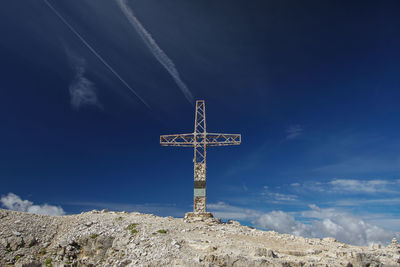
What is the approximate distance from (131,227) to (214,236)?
8967 mm

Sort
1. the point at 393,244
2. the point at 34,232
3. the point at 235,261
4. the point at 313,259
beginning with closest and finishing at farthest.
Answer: the point at 235,261 → the point at 313,259 → the point at 34,232 → the point at 393,244

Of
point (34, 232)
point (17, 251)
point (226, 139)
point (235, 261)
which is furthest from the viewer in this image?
point (226, 139)

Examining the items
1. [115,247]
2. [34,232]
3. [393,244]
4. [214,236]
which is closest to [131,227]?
[115,247]

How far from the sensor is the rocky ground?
2483 centimetres

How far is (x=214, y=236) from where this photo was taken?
102 feet

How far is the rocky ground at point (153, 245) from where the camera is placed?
2483 cm

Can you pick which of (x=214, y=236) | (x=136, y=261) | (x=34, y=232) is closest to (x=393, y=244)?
(x=214, y=236)

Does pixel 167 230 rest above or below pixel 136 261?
above

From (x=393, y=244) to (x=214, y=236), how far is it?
22399 millimetres

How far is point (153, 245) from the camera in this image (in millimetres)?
27812

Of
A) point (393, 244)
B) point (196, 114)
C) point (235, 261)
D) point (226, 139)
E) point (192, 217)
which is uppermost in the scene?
point (196, 114)

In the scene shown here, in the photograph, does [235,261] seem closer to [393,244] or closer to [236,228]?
[236,228]

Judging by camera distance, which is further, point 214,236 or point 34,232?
point 34,232

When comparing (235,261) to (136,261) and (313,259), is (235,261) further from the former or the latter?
(136,261)
